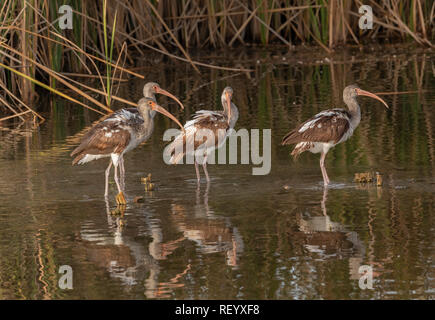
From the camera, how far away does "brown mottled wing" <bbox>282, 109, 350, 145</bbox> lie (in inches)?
431

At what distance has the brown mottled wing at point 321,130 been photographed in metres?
11.0

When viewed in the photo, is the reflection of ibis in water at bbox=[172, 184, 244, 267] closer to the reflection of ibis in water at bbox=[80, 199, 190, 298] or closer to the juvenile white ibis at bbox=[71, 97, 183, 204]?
the reflection of ibis in water at bbox=[80, 199, 190, 298]

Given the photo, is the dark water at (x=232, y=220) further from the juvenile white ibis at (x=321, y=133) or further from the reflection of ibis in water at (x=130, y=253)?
the juvenile white ibis at (x=321, y=133)

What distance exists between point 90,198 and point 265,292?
3636 mm

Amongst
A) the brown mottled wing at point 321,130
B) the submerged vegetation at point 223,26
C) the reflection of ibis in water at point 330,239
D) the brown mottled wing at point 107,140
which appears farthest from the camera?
the submerged vegetation at point 223,26

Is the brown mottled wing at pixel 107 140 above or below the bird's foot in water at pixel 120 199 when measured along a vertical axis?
above

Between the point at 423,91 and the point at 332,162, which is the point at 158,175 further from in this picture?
the point at 423,91

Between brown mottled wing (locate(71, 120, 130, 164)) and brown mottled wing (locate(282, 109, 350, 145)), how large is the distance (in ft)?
5.86

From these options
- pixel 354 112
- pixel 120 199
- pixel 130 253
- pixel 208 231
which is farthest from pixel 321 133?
pixel 130 253

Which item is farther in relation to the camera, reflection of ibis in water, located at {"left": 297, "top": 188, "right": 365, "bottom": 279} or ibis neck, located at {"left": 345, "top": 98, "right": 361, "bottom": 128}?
ibis neck, located at {"left": 345, "top": 98, "right": 361, "bottom": 128}

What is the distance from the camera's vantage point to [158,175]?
36.6ft
